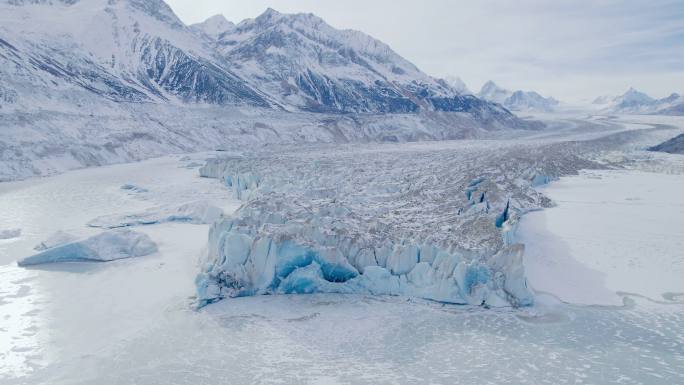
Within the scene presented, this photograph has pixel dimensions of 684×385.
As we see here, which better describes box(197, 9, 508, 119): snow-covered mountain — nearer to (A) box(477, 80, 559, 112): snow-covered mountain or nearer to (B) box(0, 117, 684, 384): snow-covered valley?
(B) box(0, 117, 684, 384): snow-covered valley

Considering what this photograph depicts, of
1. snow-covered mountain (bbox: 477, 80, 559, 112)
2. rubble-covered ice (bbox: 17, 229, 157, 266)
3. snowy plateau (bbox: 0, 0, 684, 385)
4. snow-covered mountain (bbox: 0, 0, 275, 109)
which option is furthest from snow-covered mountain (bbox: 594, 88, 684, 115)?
rubble-covered ice (bbox: 17, 229, 157, 266)

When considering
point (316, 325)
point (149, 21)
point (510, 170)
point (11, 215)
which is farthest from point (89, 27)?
point (316, 325)

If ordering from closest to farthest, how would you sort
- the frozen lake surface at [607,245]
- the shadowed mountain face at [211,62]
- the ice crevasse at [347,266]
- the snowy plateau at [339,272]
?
1. the snowy plateau at [339,272]
2. the ice crevasse at [347,266]
3. the frozen lake surface at [607,245]
4. the shadowed mountain face at [211,62]

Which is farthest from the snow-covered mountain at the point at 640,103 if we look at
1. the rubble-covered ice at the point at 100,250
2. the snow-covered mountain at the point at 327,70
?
the rubble-covered ice at the point at 100,250

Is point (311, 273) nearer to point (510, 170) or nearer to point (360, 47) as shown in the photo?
point (510, 170)

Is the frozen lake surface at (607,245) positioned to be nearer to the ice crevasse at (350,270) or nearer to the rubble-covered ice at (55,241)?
the ice crevasse at (350,270)

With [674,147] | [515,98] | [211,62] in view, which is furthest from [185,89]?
[515,98]

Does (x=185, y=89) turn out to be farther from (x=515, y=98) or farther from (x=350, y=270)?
(x=515, y=98)
